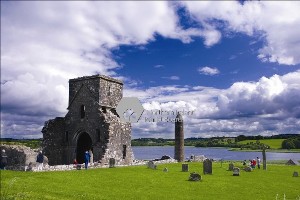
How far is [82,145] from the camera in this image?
136 ft

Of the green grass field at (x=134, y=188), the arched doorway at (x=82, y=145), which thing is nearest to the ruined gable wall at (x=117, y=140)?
the arched doorway at (x=82, y=145)

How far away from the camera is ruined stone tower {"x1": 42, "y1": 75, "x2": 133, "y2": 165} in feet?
123

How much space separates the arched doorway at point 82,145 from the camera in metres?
40.7

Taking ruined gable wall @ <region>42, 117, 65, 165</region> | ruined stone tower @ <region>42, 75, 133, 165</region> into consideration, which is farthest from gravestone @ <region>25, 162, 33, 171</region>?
ruined gable wall @ <region>42, 117, 65, 165</region>

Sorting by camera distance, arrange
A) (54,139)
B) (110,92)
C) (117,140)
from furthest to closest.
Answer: (110,92), (54,139), (117,140)

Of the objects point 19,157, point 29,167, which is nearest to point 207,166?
point 29,167

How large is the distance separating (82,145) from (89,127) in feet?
13.0

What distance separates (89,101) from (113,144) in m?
5.84

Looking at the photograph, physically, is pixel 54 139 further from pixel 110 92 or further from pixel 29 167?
pixel 29 167

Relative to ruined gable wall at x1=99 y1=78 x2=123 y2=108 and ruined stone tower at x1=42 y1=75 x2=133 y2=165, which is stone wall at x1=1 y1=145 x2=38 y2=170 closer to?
ruined stone tower at x1=42 y1=75 x2=133 y2=165

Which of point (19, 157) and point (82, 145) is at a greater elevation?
point (82, 145)

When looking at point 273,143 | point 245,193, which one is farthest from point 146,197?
point 273,143

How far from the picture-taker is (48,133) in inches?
1531

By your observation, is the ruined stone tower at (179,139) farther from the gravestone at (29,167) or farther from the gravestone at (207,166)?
the gravestone at (29,167)
